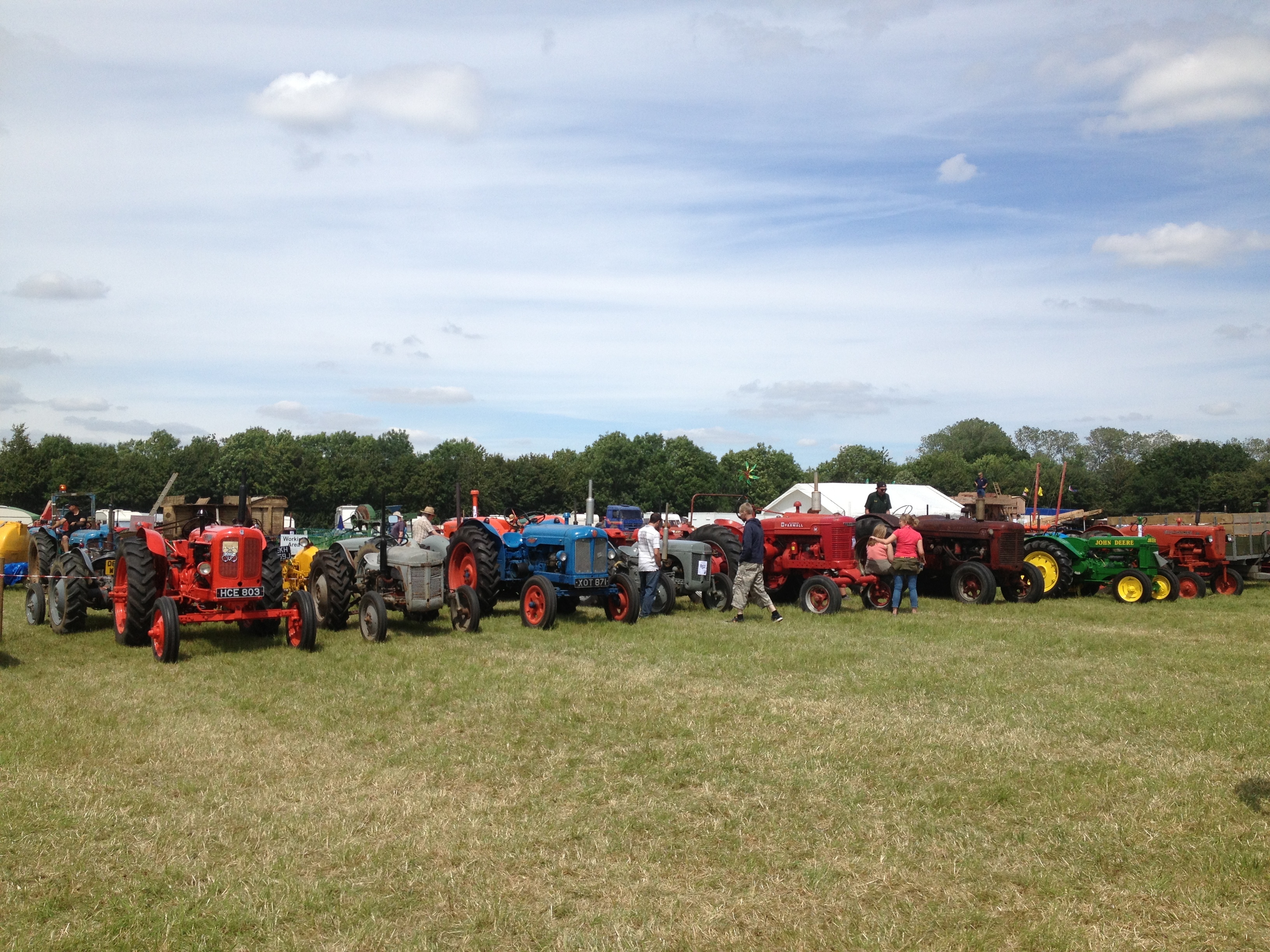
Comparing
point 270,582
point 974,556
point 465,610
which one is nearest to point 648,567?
point 465,610

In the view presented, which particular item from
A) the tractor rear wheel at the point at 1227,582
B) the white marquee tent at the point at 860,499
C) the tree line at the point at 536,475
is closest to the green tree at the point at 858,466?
the tree line at the point at 536,475

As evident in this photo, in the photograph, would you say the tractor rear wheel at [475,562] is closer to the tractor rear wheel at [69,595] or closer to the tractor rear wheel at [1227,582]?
the tractor rear wheel at [69,595]

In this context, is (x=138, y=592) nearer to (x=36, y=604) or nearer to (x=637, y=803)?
(x=36, y=604)

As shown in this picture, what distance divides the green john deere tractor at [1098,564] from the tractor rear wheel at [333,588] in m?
9.77

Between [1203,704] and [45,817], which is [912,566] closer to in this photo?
[1203,704]

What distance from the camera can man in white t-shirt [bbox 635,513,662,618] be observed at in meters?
12.6

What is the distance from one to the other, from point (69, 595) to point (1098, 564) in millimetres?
13952

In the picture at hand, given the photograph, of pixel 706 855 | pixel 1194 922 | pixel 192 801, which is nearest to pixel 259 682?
pixel 192 801

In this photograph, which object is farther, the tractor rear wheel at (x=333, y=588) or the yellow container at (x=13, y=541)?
the tractor rear wheel at (x=333, y=588)

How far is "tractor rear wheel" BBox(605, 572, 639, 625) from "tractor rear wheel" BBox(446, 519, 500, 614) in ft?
4.56

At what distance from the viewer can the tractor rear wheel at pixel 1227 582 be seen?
16.7 m

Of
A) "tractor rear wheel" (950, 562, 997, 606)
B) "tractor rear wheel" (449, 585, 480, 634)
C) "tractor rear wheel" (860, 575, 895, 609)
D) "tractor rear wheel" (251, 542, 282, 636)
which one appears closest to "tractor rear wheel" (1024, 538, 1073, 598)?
"tractor rear wheel" (950, 562, 997, 606)

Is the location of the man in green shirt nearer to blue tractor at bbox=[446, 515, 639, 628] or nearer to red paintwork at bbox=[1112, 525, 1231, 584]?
red paintwork at bbox=[1112, 525, 1231, 584]

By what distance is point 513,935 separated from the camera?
3762mm
